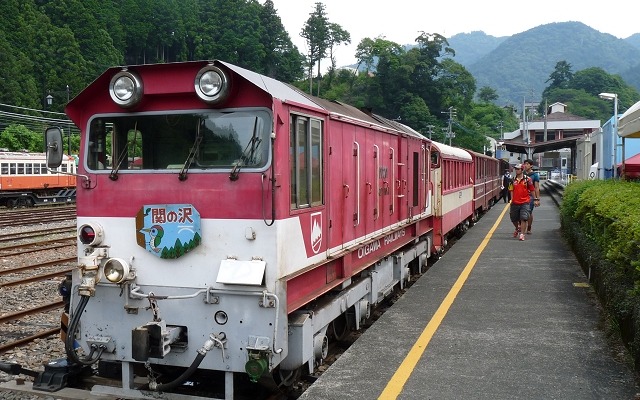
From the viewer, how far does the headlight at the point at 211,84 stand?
5.17m

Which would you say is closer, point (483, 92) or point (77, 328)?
point (77, 328)

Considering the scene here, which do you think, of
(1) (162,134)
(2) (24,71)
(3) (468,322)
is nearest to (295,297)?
(1) (162,134)

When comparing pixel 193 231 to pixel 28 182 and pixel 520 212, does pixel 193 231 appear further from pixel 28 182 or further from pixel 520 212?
pixel 28 182

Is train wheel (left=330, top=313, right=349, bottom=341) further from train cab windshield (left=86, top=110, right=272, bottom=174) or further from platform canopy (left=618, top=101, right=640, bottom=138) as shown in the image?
platform canopy (left=618, top=101, right=640, bottom=138)

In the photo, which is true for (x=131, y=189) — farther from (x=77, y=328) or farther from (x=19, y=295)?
(x=19, y=295)

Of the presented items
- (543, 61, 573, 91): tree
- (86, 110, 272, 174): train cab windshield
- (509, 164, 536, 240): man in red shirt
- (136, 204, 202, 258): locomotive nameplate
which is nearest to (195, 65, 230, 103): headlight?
(86, 110, 272, 174): train cab windshield

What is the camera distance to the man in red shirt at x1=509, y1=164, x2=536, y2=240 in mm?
15281

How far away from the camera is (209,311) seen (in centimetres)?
525

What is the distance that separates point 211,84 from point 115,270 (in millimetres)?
1774

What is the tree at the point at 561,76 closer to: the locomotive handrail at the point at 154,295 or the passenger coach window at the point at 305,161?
the passenger coach window at the point at 305,161

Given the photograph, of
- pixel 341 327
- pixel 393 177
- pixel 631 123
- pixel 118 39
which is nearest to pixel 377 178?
pixel 393 177

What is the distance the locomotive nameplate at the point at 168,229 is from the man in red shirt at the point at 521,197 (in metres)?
11.4

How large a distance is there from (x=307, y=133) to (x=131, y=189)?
1.66 meters

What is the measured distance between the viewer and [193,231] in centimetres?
534
